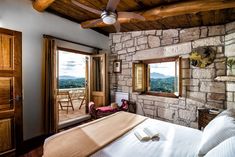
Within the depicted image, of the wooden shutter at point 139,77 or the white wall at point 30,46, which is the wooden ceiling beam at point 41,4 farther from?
the wooden shutter at point 139,77

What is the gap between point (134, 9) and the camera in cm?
295

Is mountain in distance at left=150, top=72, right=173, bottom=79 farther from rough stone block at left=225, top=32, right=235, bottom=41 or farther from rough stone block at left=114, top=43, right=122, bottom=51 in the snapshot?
rough stone block at left=225, top=32, right=235, bottom=41

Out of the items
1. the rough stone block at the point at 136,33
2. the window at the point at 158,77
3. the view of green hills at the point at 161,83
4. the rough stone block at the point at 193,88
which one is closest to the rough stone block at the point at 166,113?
the window at the point at 158,77

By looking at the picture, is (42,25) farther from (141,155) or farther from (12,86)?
(141,155)

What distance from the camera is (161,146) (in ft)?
4.86

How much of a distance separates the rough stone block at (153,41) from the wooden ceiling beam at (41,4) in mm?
2381

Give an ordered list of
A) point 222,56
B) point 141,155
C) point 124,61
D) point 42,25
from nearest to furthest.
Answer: point 141,155 < point 222,56 < point 42,25 < point 124,61

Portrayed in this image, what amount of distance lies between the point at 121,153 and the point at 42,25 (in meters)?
3.09

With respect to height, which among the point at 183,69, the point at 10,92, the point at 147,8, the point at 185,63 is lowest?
the point at 10,92

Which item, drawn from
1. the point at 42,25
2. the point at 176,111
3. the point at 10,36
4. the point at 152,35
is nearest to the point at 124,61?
the point at 152,35

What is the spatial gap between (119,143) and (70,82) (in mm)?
6089

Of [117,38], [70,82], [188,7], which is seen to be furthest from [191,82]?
[70,82]

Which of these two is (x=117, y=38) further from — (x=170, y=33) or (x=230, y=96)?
(x=230, y=96)

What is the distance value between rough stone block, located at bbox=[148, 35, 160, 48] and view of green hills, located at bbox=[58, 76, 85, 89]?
4658 millimetres
